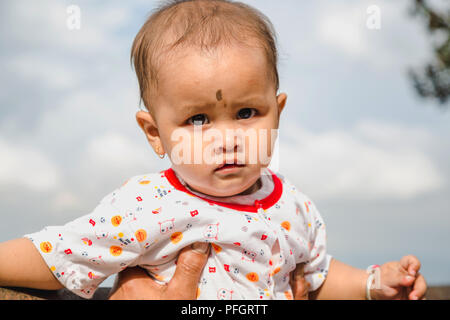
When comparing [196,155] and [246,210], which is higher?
[196,155]

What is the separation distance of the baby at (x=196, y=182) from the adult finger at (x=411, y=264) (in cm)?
57

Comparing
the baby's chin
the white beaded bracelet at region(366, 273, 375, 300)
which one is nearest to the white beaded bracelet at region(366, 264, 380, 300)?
the white beaded bracelet at region(366, 273, 375, 300)

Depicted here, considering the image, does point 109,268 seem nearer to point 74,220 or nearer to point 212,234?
point 74,220

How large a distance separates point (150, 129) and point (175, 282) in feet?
2.06

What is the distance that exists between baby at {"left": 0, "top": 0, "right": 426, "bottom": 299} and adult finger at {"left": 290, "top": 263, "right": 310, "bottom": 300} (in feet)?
0.43

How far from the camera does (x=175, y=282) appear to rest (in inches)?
75.2

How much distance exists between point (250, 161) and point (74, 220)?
0.74 meters

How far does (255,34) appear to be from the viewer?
6.17 ft

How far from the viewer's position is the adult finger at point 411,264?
2.22m

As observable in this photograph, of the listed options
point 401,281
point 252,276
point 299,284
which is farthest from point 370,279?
point 252,276

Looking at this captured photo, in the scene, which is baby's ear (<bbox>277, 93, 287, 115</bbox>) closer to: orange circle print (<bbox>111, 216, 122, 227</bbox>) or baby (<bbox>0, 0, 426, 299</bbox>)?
baby (<bbox>0, 0, 426, 299</bbox>)

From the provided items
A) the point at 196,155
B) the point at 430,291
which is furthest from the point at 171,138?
the point at 430,291

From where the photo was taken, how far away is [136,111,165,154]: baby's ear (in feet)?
6.49

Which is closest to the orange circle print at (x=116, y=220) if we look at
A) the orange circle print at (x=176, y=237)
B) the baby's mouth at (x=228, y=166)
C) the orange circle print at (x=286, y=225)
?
the orange circle print at (x=176, y=237)
